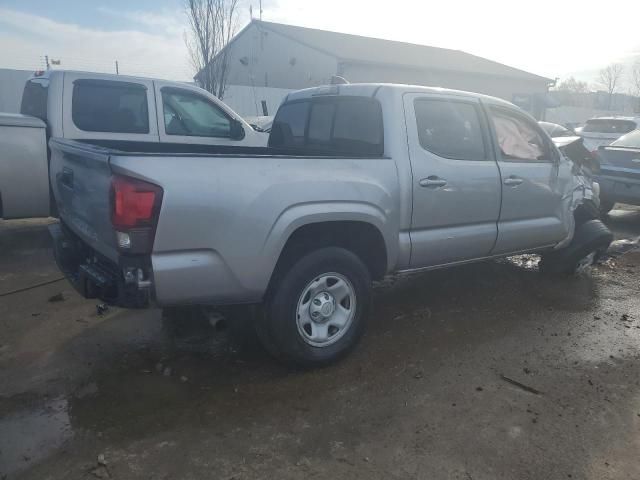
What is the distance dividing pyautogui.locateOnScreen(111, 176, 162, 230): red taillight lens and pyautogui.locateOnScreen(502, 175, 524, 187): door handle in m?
2.99

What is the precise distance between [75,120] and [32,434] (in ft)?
13.7

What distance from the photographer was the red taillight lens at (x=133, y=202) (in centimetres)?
272

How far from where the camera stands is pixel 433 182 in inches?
155

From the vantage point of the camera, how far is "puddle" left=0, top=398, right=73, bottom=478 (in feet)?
8.77

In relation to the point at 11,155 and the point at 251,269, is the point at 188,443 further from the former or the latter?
the point at 11,155

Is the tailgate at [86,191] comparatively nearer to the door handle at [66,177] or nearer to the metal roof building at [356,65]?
the door handle at [66,177]

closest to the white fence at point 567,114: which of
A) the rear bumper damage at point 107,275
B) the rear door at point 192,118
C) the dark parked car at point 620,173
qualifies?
the dark parked car at point 620,173

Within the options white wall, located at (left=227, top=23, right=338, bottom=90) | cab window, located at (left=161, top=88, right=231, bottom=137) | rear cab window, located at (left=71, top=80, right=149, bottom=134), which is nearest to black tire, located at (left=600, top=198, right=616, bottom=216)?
cab window, located at (left=161, top=88, right=231, bottom=137)

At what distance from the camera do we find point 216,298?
10.2 ft

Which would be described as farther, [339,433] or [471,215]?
[471,215]

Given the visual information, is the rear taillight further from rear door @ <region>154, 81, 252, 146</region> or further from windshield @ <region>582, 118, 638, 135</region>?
windshield @ <region>582, 118, 638, 135</region>

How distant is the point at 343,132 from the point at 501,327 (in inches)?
82.7

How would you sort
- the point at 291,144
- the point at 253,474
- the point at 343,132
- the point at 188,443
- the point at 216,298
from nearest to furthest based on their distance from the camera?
the point at 253,474 → the point at 188,443 → the point at 216,298 → the point at 343,132 → the point at 291,144

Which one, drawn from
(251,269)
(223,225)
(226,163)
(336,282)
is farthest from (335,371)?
(226,163)
